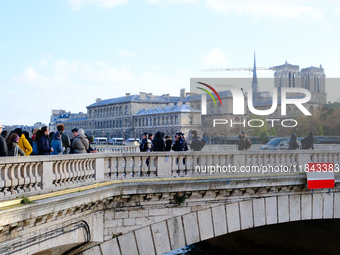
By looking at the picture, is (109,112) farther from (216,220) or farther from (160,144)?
(216,220)

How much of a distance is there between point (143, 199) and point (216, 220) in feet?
7.01

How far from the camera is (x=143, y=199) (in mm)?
10914

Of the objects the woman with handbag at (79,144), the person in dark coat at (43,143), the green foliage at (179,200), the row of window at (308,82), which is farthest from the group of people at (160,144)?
the row of window at (308,82)

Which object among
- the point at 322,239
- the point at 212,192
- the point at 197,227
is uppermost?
the point at 212,192

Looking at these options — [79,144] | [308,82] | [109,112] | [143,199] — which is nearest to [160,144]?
[143,199]

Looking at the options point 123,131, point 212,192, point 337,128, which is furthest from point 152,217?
point 123,131

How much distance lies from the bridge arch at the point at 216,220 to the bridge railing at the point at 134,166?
34.9 inches

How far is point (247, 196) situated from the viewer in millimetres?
12352

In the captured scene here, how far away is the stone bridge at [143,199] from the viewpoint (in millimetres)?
8062

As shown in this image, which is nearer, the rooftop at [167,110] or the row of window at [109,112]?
the rooftop at [167,110]

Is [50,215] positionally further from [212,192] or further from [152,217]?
[212,192]

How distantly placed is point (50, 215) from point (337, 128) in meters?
47.1

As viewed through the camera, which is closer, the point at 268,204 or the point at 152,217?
the point at 152,217

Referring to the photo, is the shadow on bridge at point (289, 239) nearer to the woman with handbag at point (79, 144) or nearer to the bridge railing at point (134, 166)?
the bridge railing at point (134, 166)
